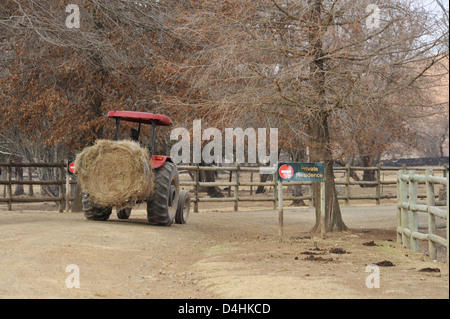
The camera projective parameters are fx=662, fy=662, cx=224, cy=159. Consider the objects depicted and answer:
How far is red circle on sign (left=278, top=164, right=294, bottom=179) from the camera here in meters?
12.1

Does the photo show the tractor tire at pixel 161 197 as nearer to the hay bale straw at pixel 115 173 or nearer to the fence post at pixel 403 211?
the hay bale straw at pixel 115 173

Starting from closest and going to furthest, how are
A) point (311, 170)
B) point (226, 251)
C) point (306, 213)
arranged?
point (226, 251), point (311, 170), point (306, 213)

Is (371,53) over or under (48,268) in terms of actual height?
over

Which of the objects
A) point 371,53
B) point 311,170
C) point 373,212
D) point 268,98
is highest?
point 371,53

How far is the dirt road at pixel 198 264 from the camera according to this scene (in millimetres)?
7188

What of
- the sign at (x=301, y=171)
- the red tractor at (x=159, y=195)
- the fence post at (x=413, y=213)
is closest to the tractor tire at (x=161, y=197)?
the red tractor at (x=159, y=195)

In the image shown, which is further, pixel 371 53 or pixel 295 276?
pixel 371 53

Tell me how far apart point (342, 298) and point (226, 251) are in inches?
175

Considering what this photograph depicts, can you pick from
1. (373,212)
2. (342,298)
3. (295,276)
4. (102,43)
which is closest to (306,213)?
(373,212)

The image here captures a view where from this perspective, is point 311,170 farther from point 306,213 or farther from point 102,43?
point 306,213

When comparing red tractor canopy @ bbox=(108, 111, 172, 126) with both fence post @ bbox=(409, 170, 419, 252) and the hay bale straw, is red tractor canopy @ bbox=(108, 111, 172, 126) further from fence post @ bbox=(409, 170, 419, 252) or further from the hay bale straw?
fence post @ bbox=(409, 170, 419, 252)

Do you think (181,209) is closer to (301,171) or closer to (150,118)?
(150,118)

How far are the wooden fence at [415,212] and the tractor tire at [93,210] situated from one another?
19.2 feet

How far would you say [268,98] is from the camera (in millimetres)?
12602
